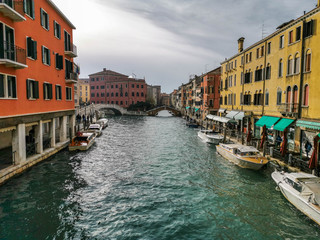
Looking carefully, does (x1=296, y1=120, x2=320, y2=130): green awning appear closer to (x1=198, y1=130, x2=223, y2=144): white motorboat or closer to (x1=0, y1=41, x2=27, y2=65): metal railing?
(x1=198, y1=130, x2=223, y2=144): white motorboat

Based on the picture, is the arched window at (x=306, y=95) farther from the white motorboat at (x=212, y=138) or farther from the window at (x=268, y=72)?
the white motorboat at (x=212, y=138)

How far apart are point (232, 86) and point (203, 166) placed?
20.9 m

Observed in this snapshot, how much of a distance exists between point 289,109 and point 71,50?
25.6 m

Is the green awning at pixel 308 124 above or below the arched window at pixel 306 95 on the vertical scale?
below

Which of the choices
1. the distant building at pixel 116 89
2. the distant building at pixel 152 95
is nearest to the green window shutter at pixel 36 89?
the distant building at pixel 116 89

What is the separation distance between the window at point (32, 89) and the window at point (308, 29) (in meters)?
23.0

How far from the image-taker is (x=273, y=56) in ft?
79.8

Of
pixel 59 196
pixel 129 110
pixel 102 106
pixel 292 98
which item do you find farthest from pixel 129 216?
pixel 129 110

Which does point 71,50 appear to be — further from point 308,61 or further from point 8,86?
point 308,61

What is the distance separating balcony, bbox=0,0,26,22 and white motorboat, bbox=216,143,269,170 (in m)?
20.2

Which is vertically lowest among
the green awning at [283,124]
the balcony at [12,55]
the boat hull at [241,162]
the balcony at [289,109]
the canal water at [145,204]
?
the canal water at [145,204]

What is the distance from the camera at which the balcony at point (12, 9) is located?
44.9ft

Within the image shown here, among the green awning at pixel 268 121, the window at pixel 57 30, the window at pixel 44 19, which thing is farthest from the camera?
the window at pixel 57 30

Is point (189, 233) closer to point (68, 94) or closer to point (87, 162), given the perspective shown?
point (87, 162)
